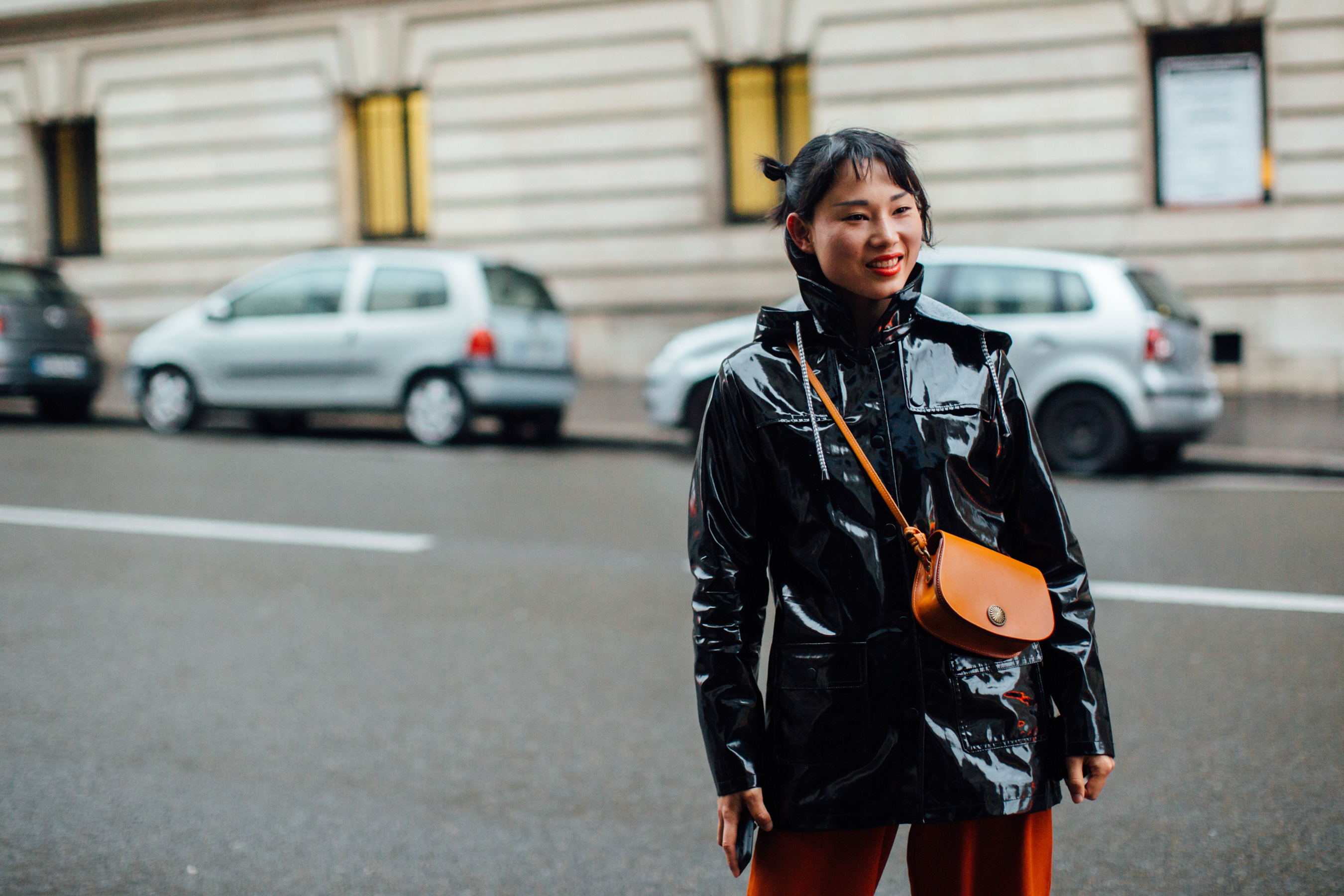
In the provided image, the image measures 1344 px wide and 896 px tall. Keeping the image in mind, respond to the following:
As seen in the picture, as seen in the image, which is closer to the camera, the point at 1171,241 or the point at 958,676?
the point at 958,676

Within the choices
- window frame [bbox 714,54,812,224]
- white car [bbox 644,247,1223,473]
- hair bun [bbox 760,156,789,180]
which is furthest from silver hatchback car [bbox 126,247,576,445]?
hair bun [bbox 760,156,789,180]

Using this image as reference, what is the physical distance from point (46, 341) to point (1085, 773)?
13774 millimetres

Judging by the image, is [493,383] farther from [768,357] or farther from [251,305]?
[768,357]

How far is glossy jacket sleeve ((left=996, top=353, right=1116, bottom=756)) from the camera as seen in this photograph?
80.3 inches

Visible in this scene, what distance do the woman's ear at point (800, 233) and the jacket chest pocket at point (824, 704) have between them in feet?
1.87

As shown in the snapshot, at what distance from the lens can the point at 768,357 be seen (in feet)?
6.69

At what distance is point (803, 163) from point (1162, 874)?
2.21 meters

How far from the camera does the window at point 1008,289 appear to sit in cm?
1002

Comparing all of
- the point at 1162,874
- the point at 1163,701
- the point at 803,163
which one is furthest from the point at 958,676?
the point at 1163,701

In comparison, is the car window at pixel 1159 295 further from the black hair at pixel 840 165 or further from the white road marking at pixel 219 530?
the black hair at pixel 840 165

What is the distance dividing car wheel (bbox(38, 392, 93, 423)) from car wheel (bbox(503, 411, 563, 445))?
183 inches

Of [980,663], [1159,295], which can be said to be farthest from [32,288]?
[980,663]

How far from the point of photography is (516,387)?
12.2 metres

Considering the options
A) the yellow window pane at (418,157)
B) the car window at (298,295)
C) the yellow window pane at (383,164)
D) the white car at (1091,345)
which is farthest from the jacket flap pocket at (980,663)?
the yellow window pane at (383,164)
